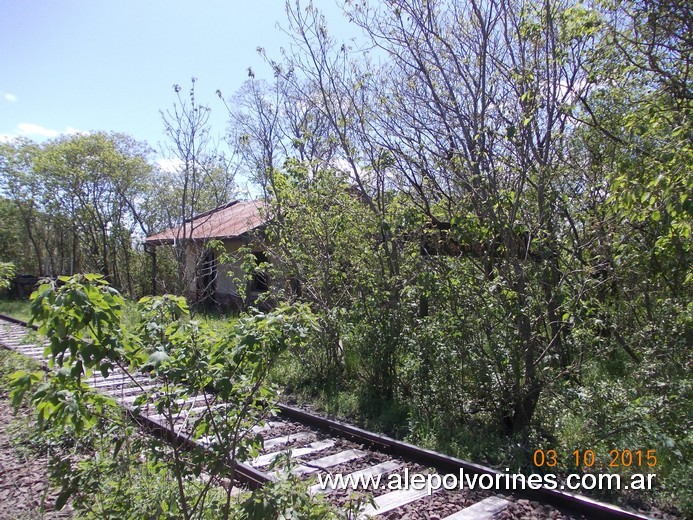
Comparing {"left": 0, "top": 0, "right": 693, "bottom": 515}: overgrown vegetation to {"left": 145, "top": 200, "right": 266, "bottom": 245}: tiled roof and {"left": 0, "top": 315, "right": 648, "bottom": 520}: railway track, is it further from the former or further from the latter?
{"left": 145, "top": 200, "right": 266, "bottom": 245}: tiled roof

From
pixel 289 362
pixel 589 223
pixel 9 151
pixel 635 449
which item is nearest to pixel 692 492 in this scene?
pixel 635 449

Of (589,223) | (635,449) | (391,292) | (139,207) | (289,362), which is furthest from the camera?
(139,207)

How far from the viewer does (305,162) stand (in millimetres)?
8297

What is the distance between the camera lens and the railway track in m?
3.98

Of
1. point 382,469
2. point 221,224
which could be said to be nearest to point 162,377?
point 382,469

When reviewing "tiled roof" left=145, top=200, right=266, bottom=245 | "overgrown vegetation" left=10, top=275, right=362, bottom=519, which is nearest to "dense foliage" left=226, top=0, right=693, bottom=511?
"overgrown vegetation" left=10, top=275, right=362, bottom=519

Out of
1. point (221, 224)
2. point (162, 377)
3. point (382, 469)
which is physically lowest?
point (382, 469)

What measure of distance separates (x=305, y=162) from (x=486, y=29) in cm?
344

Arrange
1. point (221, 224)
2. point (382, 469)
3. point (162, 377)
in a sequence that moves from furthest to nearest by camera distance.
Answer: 1. point (221, 224)
2. point (382, 469)
3. point (162, 377)

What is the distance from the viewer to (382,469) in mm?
5020

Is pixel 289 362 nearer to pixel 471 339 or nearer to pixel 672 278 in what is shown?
pixel 471 339

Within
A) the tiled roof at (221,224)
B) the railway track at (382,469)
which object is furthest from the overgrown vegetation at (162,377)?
the tiled roof at (221,224)

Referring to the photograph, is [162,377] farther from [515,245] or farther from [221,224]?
[221,224]

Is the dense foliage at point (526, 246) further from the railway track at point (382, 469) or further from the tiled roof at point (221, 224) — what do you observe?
the tiled roof at point (221, 224)
